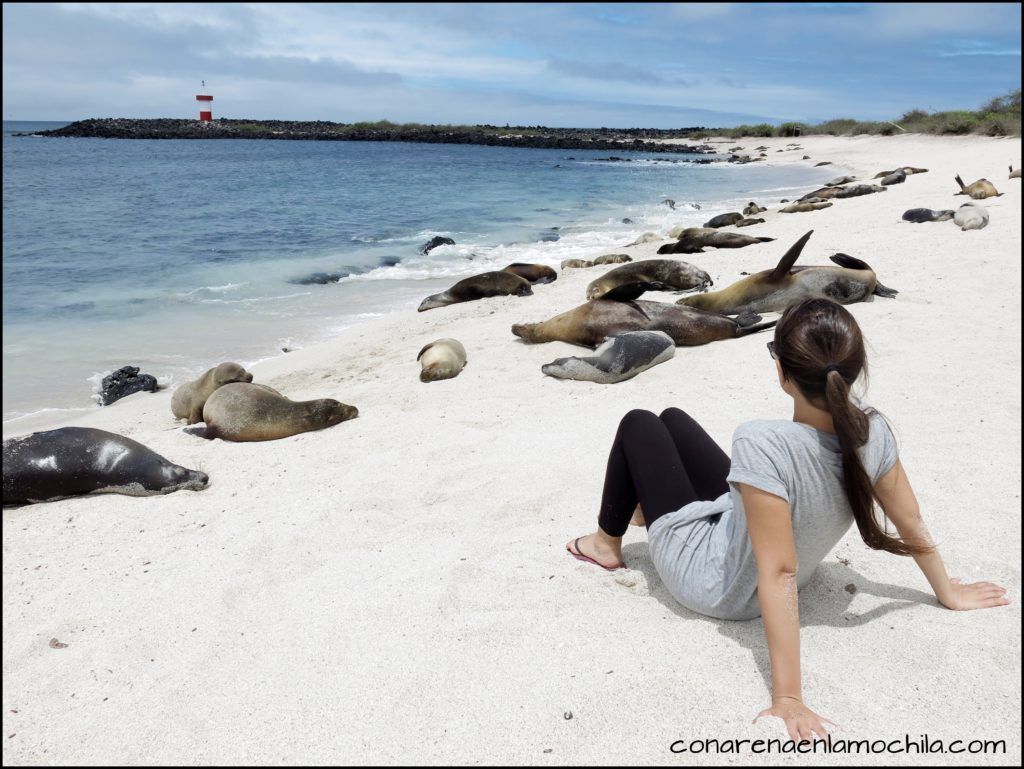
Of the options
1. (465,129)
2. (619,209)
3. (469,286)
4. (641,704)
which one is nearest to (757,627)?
(641,704)

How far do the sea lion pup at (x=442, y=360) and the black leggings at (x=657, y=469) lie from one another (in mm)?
3568

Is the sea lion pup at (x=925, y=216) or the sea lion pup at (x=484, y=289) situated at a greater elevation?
the sea lion pup at (x=925, y=216)

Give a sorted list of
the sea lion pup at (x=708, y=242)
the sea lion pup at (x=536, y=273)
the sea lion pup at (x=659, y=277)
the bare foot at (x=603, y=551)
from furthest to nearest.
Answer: the sea lion pup at (x=708, y=242), the sea lion pup at (x=536, y=273), the sea lion pup at (x=659, y=277), the bare foot at (x=603, y=551)

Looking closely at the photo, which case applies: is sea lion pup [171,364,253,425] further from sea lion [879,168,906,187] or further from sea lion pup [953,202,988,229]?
sea lion [879,168,906,187]

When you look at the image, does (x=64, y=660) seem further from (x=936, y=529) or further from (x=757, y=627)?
(x=936, y=529)

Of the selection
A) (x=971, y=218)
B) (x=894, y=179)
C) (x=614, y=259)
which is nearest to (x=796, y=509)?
(x=971, y=218)

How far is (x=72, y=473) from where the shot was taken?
175 inches

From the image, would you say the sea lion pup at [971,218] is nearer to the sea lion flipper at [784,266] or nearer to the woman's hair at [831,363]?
the sea lion flipper at [784,266]

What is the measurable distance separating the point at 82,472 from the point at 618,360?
387 centimetres

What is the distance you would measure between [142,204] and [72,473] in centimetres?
2177

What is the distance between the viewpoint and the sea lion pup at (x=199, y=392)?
20.6 feet

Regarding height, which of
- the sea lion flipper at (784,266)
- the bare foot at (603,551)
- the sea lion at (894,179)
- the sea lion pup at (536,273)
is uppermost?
the sea lion at (894,179)

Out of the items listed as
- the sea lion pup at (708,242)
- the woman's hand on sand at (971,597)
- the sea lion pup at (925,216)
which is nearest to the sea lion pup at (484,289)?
the sea lion pup at (708,242)

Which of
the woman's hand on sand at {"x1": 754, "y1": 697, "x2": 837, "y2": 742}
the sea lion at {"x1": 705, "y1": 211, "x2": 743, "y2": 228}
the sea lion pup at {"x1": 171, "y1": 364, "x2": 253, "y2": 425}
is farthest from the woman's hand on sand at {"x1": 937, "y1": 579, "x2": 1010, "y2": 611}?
the sea lion at {"x1": 705, "y1": 211, "x2": 743, "y2": 228}
